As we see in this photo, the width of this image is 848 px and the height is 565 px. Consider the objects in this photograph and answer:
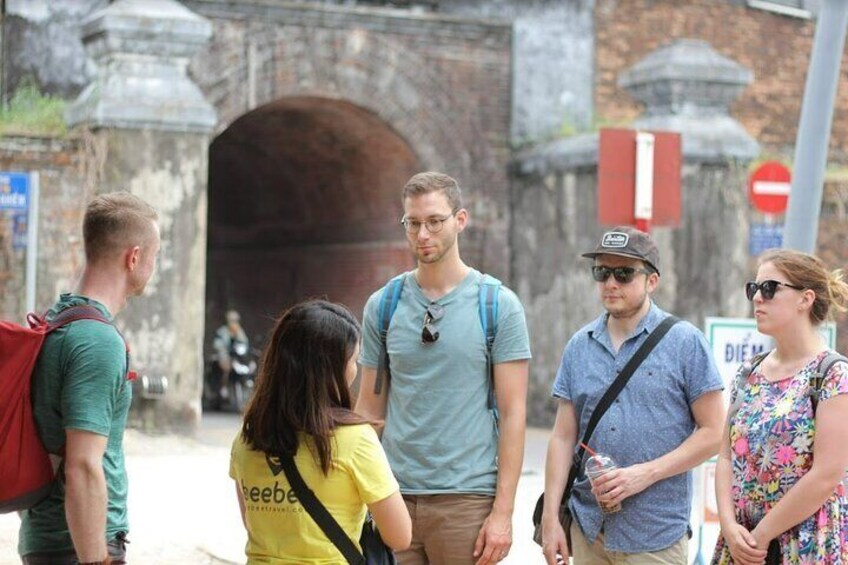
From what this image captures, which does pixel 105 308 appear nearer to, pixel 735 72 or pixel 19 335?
pixel 19 335

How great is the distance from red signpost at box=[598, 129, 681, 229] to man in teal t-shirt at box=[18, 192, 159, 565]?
7111 millimetres

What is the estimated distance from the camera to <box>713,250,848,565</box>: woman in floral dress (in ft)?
17.2

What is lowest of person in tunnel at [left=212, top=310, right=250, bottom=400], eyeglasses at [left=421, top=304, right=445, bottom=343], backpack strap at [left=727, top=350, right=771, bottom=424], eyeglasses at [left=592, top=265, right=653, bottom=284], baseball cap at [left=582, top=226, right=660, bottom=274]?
person in tunnel at [left=212, top=310, right=250, bottom=400]

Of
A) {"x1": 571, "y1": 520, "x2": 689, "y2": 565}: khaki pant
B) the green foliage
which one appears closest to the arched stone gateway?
the green foliage

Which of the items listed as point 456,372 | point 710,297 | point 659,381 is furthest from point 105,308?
point 710,297

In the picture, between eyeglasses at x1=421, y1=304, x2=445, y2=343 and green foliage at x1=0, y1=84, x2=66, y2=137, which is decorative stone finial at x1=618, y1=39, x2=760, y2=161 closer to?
green foliage at x1=0, y1=84, x2=66, y2=137

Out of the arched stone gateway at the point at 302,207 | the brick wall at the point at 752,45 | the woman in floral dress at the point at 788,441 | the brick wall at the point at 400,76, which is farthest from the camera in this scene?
the brick wall at the point at 752,45

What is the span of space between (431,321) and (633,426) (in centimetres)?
82

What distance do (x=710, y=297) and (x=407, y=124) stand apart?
13.6 feet

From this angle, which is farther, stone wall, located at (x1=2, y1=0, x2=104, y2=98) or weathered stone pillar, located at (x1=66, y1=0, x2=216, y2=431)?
stone wall, located at (x1=2, y1=0, x2=104, y2=98)

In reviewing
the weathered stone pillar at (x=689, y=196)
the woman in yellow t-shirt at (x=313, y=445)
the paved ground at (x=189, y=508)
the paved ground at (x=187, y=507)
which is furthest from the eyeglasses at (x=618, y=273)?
the weathered stone pillar at (x=689, y=196)

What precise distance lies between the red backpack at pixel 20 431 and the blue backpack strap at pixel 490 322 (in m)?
1.60

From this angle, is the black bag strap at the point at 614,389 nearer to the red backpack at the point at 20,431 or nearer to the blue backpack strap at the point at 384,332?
the blue backpack strap at the point at 384,332

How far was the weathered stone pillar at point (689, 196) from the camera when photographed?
18.0 meters
